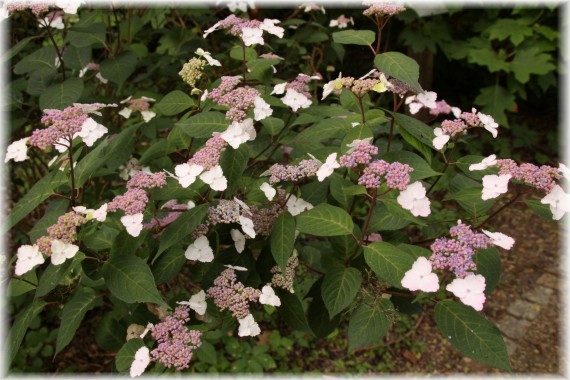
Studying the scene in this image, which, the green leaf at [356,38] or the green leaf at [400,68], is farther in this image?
the green leaf at [356,38]

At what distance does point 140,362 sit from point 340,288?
495 millimetres

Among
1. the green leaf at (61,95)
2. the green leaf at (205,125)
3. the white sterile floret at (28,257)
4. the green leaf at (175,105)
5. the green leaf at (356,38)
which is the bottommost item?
the white sterile floret at (28,257)

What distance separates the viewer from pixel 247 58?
1673mm

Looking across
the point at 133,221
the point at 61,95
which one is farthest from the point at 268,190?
the point at 61,95

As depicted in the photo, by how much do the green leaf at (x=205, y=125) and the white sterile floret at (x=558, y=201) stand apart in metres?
0.78

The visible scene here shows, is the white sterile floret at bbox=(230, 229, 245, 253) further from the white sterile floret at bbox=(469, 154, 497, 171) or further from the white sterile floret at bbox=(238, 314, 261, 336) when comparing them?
the white sterile floret at bbox=(469, 154, 497, 171)

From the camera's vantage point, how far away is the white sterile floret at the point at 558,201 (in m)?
1.14

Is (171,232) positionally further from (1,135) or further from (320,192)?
(1,135)

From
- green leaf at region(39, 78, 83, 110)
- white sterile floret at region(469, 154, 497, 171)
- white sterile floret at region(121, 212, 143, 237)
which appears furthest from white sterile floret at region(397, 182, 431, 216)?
green leaf at region(39, 78, 83, 110)

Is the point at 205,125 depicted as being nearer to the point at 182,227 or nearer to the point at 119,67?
the point at 182,227

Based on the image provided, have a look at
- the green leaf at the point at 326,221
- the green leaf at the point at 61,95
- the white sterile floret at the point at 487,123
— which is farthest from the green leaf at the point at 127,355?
the white sterile floret at the point at 487,123

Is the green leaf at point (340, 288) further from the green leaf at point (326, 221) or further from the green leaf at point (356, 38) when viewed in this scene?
the green leaf at point (356, 38)

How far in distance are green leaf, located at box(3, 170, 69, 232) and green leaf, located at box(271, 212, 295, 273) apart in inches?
22.9

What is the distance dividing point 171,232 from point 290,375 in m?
1.55
